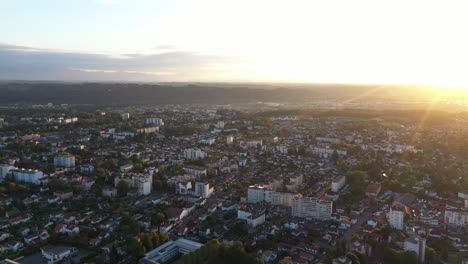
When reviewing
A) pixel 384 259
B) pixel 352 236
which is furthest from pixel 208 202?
pixel 384 259

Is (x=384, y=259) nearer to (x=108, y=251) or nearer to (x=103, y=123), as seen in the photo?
(x=108, y=251)

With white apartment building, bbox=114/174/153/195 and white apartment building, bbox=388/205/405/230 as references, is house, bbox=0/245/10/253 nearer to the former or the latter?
white apartment building, bbox=114/174/153/195

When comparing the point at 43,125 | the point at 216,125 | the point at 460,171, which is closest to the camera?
the point at 460,171

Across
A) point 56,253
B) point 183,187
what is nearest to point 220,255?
point 56,253

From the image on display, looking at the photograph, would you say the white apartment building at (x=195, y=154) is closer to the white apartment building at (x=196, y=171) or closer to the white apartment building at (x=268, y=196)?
the white apartment building at (x=196, y=171)

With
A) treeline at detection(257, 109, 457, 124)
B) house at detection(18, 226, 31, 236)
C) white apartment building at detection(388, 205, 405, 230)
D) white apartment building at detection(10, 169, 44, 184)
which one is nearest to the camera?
house at detection(18, 226, 31, 236)

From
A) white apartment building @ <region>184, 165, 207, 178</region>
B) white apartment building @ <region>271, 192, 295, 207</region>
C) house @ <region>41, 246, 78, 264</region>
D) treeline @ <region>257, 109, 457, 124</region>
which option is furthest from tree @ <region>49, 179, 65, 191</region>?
treeline @ <region>257, 109, 457, 124</region>

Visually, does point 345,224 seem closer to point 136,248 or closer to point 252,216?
point 252,216
